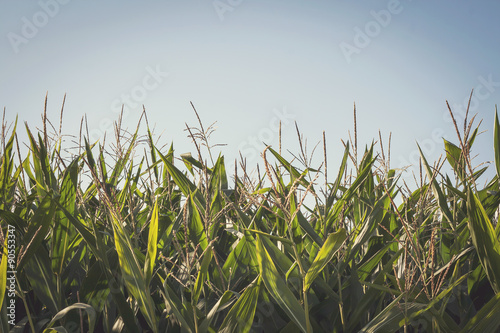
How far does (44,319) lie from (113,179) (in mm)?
801

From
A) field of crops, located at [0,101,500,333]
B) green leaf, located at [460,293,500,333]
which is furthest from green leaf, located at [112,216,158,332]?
green leaf, located at [460,293,500,333]

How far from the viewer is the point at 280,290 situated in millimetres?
967

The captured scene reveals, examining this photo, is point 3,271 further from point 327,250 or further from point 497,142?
point 497,142

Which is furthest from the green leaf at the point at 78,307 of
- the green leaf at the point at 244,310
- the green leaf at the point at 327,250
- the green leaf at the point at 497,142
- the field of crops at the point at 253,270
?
the green leaf at the point at 497,142

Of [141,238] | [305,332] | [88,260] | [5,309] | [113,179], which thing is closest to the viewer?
[305,332]

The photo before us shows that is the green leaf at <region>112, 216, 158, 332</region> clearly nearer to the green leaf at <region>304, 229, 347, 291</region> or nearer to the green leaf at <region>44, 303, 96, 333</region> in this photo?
the green leaf at <region>44, 303, 96, 333</region>

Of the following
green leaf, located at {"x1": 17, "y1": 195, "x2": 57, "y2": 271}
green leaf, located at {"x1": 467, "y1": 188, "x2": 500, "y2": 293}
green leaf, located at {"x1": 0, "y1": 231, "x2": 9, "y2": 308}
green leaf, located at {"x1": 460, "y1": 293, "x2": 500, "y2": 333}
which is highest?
green leaf, located at {"x1": 17, "y1": 195, "x2": 57, "y2": 271}

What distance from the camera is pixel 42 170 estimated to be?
142cm

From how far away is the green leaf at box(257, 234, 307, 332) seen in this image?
964mm

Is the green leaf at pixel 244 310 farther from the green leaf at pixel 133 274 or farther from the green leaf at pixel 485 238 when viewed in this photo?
the green leaf at pixel 485 238

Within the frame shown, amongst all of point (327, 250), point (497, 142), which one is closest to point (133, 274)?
point (327, 250)

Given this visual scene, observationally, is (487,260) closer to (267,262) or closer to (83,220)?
(267,262)

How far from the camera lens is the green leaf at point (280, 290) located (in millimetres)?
964

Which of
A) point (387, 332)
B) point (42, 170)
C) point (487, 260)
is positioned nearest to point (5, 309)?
point (42, 170)
